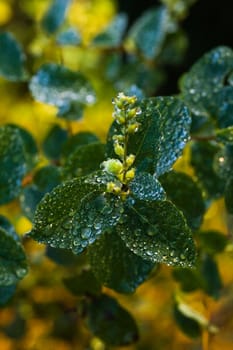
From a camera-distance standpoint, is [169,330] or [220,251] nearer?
[220,251]

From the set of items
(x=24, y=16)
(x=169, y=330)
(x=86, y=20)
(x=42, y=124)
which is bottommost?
(x=169, y=330)

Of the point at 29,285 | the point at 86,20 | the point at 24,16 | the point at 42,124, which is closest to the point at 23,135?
the point at 29,285

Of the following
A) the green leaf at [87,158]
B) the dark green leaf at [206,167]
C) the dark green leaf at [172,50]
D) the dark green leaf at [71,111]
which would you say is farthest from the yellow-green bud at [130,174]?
the dark green leaf at [172,50]

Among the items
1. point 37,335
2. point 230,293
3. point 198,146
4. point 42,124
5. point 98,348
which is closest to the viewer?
point 198,146

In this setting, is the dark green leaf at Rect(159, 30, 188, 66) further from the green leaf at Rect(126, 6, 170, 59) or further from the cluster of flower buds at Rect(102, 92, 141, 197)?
the cluster of flower buds at Rect(102, 92, 141, 197)

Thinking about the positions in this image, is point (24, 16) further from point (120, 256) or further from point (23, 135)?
point (120, 256)

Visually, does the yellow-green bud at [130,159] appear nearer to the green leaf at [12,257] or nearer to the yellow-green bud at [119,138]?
the yellow-green bud at [119,138]

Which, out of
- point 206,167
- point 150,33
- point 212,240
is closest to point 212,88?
point 206,167

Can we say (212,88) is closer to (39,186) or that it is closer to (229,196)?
(229,196)
